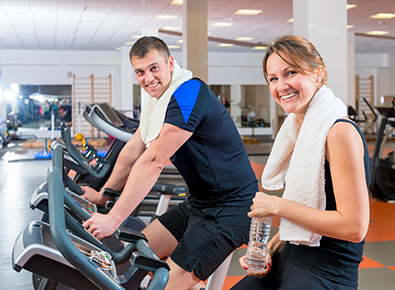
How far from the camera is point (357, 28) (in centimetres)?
1231

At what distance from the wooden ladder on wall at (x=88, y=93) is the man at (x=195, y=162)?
14.5 metres

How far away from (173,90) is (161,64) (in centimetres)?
12

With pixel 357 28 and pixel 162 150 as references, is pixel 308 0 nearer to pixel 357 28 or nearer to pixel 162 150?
pixel 162 150

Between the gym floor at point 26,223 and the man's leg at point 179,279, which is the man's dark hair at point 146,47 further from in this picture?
the gym floor at point 26,223

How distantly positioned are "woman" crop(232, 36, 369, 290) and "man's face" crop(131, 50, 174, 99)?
56 cm

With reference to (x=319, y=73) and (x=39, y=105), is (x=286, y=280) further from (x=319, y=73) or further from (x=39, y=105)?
(x=39, y=105)

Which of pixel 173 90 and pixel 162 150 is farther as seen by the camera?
pixel 173 90

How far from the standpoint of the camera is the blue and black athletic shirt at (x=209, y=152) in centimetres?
161

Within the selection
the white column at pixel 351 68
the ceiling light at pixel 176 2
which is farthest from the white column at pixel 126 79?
the white column at pixel 351 68

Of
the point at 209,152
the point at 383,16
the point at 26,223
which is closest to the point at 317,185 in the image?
the point at 209,152

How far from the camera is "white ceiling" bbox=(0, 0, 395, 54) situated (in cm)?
894

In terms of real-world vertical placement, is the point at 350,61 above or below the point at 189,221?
above

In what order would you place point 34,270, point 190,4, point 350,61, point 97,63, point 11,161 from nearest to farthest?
1. point 34,270
2. point 190,4
3. point 11,161
4. point 350,61
5. point 97,63

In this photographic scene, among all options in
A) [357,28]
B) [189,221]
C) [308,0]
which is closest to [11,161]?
[308,0]
